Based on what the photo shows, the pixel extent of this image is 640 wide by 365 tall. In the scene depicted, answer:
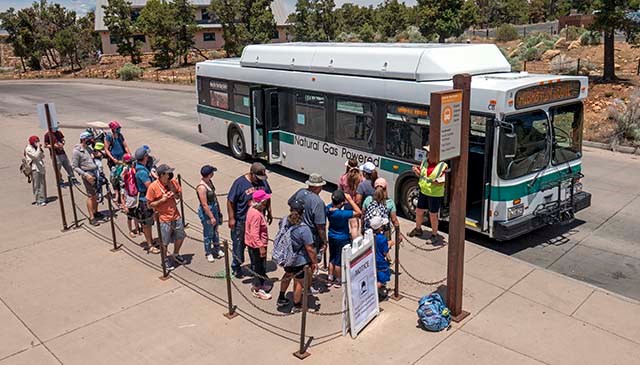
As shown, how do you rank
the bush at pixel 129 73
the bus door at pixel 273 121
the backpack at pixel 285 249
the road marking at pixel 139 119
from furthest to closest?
the bush at pixel 129 73, the road marking at pixel 139 119, the bus door at pixel 273 121, the backpack at pixel 285 249

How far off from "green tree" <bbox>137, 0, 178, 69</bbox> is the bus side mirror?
140ft

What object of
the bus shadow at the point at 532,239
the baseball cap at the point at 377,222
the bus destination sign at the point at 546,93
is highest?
the bus destination sign at the point at 546,93

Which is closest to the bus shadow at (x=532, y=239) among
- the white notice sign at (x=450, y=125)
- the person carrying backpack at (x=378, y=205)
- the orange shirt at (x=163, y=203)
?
the person carrying backpack at (x=378, y=205)

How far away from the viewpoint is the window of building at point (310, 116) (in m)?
12.9

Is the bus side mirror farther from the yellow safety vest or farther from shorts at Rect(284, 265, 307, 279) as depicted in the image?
shorts at Rect(284, 265, 307, 279)

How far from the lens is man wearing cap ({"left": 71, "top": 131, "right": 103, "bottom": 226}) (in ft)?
35.4

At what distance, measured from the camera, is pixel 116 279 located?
8727mm

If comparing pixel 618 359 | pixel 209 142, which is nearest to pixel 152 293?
pixel 618 359

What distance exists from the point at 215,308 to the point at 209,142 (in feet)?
40.5

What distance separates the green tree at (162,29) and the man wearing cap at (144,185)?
1594 inches

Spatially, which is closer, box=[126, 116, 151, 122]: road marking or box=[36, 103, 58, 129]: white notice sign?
box=[36, 103, 58, 129]: white notice sign

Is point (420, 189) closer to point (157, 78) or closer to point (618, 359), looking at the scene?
point (618, 359)

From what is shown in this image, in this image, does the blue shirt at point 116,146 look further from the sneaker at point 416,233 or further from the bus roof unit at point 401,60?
the sneaker at point 416,233

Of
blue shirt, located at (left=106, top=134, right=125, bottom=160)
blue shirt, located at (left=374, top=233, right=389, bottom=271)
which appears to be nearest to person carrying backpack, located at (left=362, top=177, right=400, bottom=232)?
blue shirt, located at (left=374, top=233, right=389, bottom=271)
